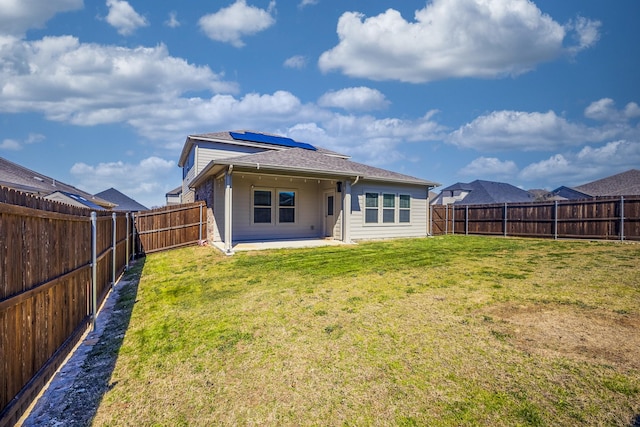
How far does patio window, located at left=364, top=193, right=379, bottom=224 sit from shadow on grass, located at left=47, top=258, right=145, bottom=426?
10.2 meters

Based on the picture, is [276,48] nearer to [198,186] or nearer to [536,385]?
[198,186]

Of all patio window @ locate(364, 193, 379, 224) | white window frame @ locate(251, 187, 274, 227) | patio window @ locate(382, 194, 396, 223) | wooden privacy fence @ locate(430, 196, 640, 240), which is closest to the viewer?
wooden privacy fence @ locate(430, 196, 640, 240)

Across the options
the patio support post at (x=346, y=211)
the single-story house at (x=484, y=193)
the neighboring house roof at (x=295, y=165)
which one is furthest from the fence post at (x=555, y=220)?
the single-story house at (x=484, y=193)

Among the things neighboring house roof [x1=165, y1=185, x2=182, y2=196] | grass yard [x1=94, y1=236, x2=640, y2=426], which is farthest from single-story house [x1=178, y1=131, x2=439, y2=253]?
neighboring house roof [x1=165, y1=185, x2=182, y2=196]

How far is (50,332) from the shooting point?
299cm

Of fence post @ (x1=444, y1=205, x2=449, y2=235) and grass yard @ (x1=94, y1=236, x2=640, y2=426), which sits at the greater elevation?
fence post @ (x1=444, y1=205, x2=449, y2=235)

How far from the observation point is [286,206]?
13.8 meters

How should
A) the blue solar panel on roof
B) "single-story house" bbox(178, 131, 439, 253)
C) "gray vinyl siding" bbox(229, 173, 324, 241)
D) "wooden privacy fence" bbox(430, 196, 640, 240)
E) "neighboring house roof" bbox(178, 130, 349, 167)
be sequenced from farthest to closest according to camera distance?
the blue solar panel on roof < "neighboring house roof" bbox(178, 130, 349, 167) < "gray vinyl siding" bbox(229, 173, 324, 241) < "wooden privacy fence" bbox(430, 196, 640, 240) < "single-story house" bbox(178, 131, 439, 253)

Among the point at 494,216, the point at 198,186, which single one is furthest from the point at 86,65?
the point at 494,216

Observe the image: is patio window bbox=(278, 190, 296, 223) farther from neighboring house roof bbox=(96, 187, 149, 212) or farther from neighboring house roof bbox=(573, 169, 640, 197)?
neighboring house roof bbox=(96, 187, 149, 212)

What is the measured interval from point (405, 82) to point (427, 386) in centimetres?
2167

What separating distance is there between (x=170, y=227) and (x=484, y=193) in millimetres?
37639

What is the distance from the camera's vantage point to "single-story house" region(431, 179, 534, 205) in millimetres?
37906

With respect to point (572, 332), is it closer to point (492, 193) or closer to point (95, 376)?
point (95, 376)
